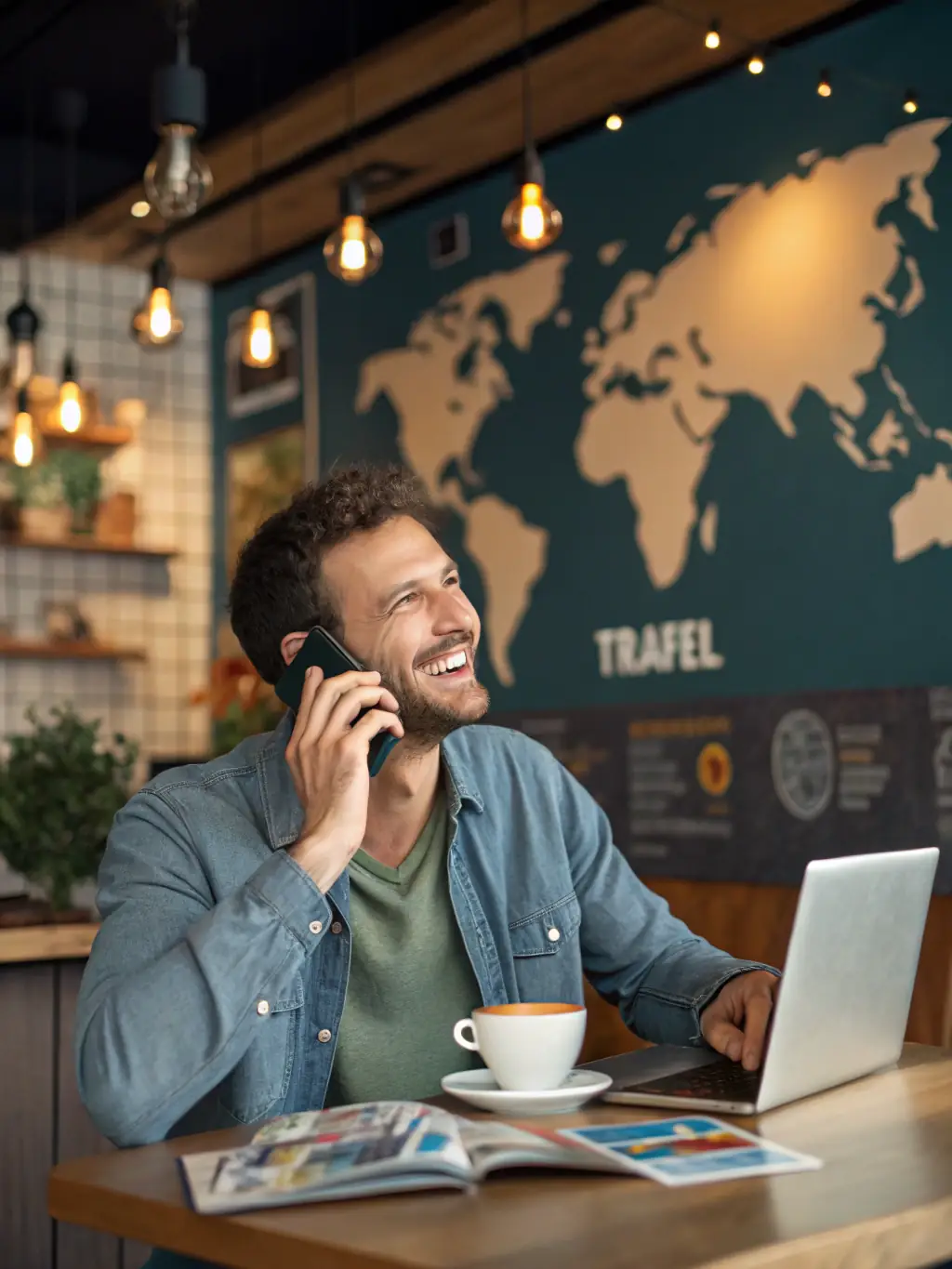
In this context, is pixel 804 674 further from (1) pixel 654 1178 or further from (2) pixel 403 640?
(1) pixel 654 1178

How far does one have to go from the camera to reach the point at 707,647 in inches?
170

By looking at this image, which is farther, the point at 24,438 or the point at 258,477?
the point at 258,477

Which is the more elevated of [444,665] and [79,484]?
[79,484]

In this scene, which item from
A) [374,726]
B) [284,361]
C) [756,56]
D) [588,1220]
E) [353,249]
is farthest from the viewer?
[284,361]

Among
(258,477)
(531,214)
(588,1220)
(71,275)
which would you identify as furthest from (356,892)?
(71,275)

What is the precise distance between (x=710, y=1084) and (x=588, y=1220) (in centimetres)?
44

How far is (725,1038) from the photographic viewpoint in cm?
164

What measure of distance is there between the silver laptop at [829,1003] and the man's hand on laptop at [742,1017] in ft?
0.06

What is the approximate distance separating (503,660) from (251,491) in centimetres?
168

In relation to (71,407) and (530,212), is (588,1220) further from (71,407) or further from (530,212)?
(71,407)

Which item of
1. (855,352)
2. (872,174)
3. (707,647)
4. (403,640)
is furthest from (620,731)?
(403,640)

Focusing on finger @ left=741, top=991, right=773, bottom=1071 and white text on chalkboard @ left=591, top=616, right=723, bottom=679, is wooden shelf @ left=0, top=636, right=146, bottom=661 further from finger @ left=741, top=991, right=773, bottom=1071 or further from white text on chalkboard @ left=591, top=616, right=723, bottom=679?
finger @ left=741, top=991, right=773, bottom=1071

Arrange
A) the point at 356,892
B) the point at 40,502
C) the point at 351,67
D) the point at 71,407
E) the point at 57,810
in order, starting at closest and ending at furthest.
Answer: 1. the point at 356,892
2. the point at 57,810
3. the point at 351,67
4. the point at 71,407
5. the point at 40,502

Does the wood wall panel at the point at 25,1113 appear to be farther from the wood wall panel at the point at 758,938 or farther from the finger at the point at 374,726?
the finger at the point at 374,726
